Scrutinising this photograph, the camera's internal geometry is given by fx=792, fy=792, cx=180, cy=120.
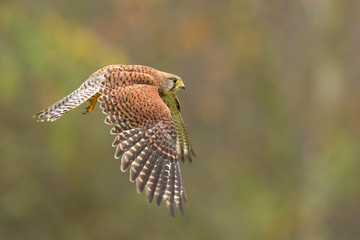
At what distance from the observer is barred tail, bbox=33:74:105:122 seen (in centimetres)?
929

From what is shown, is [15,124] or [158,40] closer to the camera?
[15,124]

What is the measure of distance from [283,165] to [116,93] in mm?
14196

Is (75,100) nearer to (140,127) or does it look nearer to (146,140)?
(140,127)

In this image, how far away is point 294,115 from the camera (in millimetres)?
22828

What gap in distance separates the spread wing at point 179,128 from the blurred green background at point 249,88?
7296mm

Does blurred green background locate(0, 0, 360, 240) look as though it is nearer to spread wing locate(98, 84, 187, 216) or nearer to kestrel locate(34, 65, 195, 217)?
kestrel locate(34, 65, 195, 217)

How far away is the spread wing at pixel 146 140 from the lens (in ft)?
29.0

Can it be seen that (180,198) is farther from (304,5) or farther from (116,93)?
(304,5)

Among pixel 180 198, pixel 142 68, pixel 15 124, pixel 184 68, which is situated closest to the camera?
pixel 180 198

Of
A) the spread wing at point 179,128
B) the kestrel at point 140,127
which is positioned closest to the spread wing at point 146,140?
the kestrel at point 140,127

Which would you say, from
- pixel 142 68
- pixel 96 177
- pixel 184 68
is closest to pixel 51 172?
pixel 96 177

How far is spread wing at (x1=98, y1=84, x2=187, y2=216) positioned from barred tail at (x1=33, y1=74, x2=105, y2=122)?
0.15 m

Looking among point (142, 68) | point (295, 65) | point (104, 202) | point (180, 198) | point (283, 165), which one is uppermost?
point (295, 65)

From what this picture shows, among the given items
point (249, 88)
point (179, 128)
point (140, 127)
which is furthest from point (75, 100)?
point (249, 88)
